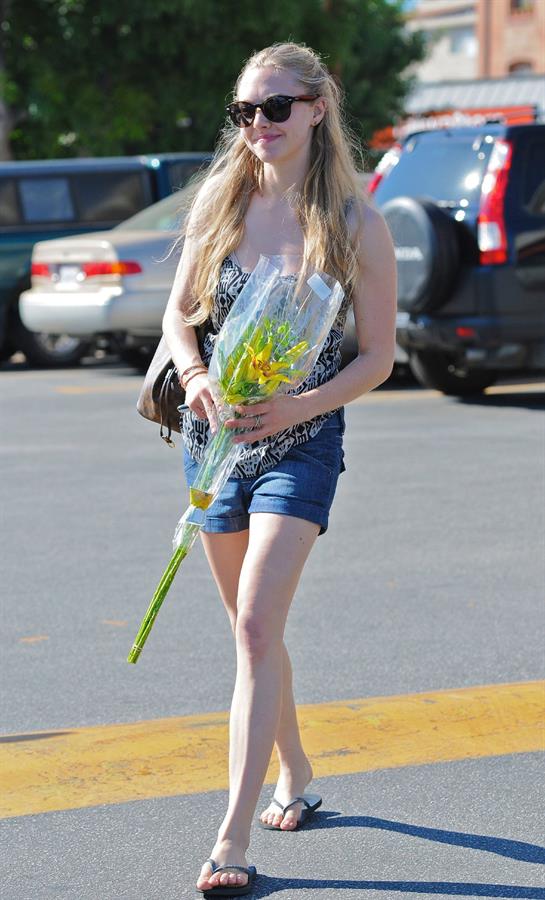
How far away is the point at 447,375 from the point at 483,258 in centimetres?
143

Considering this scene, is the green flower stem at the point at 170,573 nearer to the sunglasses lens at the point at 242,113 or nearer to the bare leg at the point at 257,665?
the bare leg at the point at 257,665

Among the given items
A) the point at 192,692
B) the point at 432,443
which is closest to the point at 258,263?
the point at 192,692

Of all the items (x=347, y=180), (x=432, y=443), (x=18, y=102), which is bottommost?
(x=18, y=102)

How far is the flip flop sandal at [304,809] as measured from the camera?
156 inches

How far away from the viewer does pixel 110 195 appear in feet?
53.1

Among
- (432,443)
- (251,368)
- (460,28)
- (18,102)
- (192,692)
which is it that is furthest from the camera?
(460,28)

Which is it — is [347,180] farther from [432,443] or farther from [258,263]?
[432,443]

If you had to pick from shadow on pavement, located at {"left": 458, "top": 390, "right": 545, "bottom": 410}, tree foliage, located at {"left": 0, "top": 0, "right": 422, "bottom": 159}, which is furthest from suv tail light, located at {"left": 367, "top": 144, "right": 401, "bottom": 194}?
tree foliage, located at {"left": 0, "top": 0, "right": 422, "bottom": 159}

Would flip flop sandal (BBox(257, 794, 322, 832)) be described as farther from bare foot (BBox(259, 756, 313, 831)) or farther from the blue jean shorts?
the blue jean shorts

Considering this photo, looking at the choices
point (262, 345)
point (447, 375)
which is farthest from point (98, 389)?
point (262, 345)

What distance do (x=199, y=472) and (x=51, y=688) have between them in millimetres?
1735

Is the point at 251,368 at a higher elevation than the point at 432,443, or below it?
higher

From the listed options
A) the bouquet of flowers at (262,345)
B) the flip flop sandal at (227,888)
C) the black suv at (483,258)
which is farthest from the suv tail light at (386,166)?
the flip flop sandal at (227,888)

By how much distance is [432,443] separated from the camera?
33.1ft
